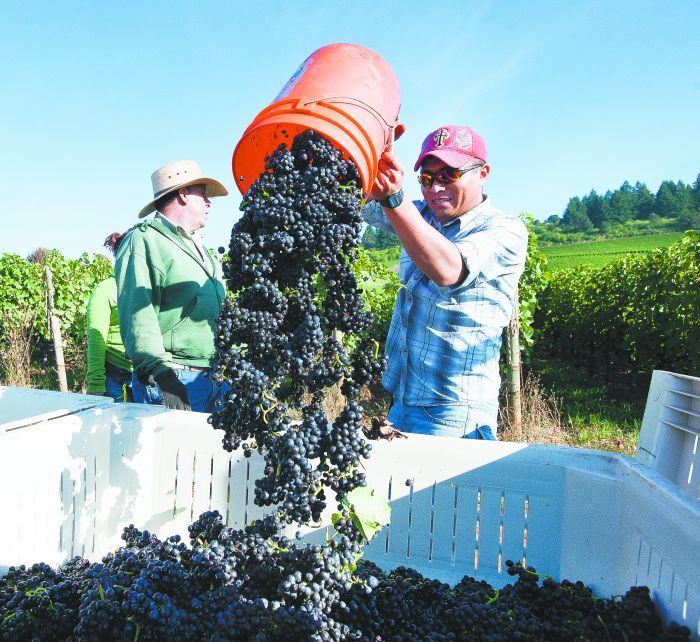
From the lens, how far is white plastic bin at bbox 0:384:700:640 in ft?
4.83

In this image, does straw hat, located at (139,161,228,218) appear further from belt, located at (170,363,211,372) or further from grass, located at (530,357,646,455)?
grass, located at (530,357,646,455)

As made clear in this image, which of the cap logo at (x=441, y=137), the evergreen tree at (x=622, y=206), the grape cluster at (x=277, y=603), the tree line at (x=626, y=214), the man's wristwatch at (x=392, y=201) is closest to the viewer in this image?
the grape cluster at (x=277, y=603)

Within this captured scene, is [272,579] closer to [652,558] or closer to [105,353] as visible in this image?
[652,558]

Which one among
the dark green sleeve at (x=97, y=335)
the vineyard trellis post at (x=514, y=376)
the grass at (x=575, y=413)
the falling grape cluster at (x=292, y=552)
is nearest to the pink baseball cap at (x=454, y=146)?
the falling grape cluster at (x=292, y=552)

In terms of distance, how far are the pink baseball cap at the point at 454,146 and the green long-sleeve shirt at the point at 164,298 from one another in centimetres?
131

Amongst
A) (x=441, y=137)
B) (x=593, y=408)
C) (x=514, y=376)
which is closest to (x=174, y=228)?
(x=441, y=137)

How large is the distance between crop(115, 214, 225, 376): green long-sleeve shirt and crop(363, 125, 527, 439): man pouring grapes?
3.58 ft

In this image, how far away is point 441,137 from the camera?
2295 mm

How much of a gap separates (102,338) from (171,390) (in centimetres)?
153

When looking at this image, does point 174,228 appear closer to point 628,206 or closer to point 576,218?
point 576,218

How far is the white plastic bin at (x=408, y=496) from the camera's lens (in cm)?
147

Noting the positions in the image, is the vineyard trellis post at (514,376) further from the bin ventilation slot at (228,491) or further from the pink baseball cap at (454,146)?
the bin ventilation slot at (228,491)

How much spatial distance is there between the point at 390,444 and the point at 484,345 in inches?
29.0

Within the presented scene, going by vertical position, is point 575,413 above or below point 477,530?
below
